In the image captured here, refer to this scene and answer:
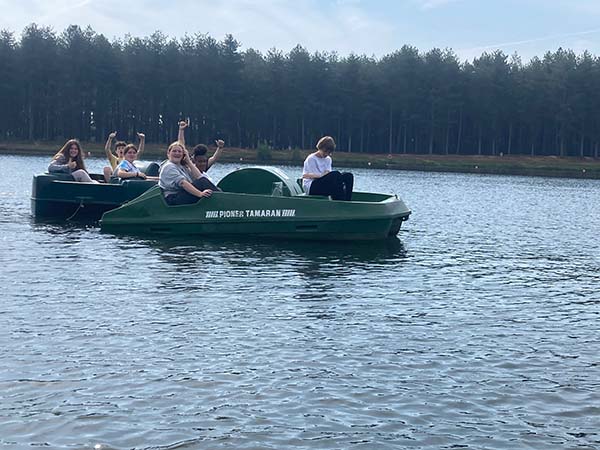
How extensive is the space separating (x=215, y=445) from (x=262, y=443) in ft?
1.17

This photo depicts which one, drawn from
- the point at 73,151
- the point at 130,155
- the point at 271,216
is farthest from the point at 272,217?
the point at 73,151

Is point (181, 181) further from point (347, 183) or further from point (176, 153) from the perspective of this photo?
point (347, 183)

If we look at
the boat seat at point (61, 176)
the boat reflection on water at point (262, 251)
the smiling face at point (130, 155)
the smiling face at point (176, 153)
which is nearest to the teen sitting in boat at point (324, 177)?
the boat reflection on water at point (262, 251)

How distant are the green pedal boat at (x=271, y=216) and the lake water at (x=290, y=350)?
1.36 m

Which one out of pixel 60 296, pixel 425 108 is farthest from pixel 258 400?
pixel 425 108

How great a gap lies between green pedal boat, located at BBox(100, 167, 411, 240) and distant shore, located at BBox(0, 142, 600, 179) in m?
75.9

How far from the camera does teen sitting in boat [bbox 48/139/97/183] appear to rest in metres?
23.5

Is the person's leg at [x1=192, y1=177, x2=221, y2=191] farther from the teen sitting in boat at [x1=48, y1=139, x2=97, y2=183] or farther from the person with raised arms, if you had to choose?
the teen sitting in boat at [x1=48, y1=139, x2=97, y2=183]

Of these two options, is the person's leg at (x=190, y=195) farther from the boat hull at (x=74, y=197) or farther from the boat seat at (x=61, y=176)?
the boat seat at (x=61, y=176)

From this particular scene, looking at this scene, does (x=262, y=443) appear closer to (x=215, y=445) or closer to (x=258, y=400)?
(x=215, y=445)

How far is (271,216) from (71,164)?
6.90 metres

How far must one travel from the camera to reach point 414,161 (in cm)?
10775

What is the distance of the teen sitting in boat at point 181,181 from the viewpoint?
19.4m

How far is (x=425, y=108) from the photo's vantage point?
121312mm
